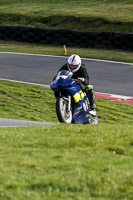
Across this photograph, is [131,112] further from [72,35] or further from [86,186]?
[72,35]

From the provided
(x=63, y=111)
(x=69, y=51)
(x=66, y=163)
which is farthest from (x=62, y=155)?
(x=69, y=51)

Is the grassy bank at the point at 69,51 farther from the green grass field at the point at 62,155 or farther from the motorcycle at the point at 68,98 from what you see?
the motorcycle at the point at 68,98

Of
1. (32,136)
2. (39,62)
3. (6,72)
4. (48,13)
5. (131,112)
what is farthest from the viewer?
(48,13)

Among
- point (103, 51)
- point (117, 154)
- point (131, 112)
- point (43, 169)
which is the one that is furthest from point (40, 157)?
point (103, 51)

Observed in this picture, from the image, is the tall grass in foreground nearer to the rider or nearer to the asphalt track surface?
the rider

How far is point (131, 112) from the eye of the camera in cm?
1355

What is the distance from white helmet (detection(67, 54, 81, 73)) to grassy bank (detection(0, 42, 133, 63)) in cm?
1189

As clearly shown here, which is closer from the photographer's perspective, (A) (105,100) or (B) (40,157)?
(B) (40,157)

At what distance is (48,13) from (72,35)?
7.08 m

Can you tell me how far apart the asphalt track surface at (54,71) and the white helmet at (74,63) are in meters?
5.74

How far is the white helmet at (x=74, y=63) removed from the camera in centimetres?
1012

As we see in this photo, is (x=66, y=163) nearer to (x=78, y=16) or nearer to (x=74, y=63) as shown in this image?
(x=74, y=63)

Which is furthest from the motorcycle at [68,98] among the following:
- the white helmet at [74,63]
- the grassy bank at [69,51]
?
the grassy bank at [69,51]

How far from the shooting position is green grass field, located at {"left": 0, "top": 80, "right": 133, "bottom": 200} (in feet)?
16.1
